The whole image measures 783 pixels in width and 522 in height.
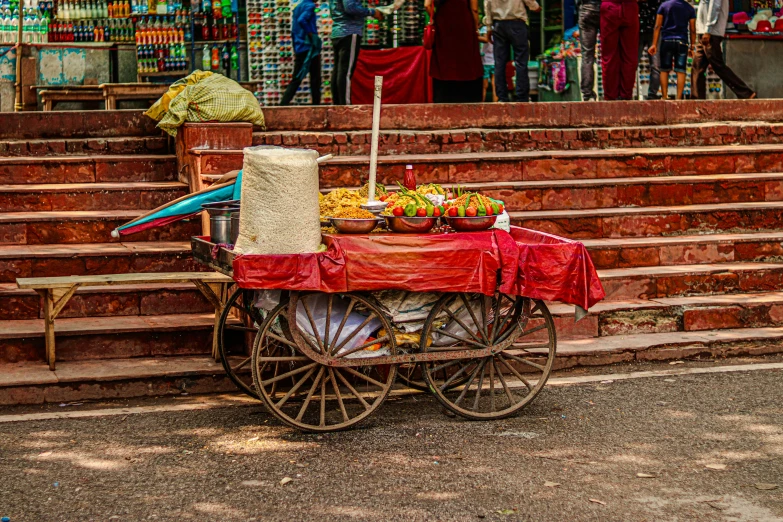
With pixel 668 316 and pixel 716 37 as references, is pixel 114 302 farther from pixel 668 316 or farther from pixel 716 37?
pixel 716 37

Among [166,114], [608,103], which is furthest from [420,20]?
[166,114]

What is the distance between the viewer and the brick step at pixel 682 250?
31.1 feet

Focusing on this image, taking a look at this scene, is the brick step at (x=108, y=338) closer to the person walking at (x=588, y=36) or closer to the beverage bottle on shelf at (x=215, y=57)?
the person walking at (x=588, y=36)

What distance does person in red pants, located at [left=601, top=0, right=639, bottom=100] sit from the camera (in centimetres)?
1275

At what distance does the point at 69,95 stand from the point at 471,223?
8.61 meters

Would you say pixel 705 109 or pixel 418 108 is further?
pixel 705 109

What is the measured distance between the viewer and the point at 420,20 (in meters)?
16.3

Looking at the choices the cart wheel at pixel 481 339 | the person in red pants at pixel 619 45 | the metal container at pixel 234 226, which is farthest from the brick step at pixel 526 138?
the cart wheel at pixel 481 339

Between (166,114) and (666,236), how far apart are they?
4.50m

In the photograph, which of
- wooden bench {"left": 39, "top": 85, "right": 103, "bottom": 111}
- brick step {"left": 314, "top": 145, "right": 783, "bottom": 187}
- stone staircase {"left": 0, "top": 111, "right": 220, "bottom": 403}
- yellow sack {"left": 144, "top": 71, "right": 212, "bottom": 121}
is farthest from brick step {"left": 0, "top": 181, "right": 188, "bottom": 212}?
wooden bench {"left": 39, "top": 85, "right": 103, "bottom": 111}

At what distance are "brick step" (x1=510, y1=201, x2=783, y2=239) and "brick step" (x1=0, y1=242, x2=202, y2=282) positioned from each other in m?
2.81

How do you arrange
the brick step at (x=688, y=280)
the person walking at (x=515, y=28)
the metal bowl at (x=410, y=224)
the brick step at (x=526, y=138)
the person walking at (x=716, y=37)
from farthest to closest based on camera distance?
the person walking at (x=716, y=37)
the person walking at (x=515, y=28)
the brick step at (x=526, y=138)
the brick step at (x=688, y=280)
the metal bowl at (x=410, y=224)

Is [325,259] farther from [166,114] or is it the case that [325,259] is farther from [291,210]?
[166,114]

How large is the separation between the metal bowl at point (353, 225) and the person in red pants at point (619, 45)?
7093 mm
